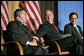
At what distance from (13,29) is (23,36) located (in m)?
0.19

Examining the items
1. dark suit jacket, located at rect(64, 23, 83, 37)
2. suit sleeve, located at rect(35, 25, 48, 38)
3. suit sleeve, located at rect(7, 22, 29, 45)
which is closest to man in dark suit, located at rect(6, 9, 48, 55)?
suit sleeve, located at rect(7, 22, 29, 45)

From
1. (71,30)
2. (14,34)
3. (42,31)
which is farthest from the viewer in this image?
(71,30)

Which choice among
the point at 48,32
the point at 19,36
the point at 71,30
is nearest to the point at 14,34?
the point at 19,36

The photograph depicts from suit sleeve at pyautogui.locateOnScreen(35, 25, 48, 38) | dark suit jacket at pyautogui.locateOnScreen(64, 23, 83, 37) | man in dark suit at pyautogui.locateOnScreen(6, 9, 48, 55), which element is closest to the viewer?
man in dark suit at pyautogui.locateOnScreen(6, 9, 48, 55)

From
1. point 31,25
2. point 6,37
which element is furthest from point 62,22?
point 6,37

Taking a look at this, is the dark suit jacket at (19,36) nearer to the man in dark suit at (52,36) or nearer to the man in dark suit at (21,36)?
the man in dark suit at (21,36)

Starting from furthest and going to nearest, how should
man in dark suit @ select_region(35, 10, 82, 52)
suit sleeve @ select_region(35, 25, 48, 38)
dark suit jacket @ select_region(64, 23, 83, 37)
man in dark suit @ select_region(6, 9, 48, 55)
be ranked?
dark suit jacket @ select_region(64, 23, 83, 37)
suit sleeve @ select_region(35, 25, 48, 38)
man in dark suit @ select_region(35, 10, 82, 52)
man in dark suit @ select_region(6, 9, 48, 55)

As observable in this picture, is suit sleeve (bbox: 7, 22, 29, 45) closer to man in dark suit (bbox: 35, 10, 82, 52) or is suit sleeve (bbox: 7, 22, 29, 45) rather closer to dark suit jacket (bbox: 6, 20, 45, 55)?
dark suit jacket (bbox: 6, 20, 45, 55)

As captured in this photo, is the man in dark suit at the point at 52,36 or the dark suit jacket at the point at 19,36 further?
the man in dark suit at the point at 52,36

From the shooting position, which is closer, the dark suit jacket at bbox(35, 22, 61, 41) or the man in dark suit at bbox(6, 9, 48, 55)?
the man in dark suit at bbox(6, 9, 48, 55)

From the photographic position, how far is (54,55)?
11.6 feet

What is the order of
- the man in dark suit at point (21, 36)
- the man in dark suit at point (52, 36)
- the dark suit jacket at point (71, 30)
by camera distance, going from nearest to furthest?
the man in dark suit at point (21, 36)
the man in dark suit at point (52, 36)
the dark suit jacket at point (71, 30)

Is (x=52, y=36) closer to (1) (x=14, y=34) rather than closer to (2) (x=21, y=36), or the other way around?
(2) (x=21, y=36)

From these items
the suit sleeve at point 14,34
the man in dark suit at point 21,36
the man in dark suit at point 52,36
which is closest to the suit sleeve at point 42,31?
the man in dark suit at point 52,36
